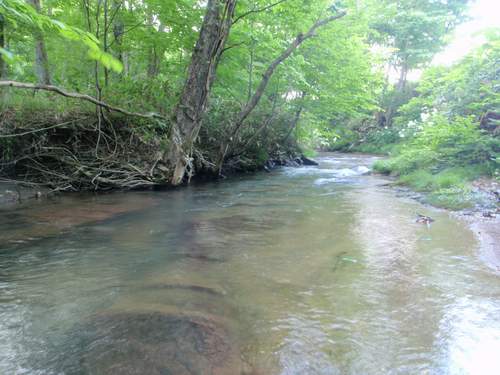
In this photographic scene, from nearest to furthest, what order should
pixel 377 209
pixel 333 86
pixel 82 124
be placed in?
1. pixel 377 209
2. pixel 82 124
3. pixel 333 86

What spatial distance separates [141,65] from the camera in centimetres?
1313

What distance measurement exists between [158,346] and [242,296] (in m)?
0.92

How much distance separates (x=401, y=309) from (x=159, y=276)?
7.36ft

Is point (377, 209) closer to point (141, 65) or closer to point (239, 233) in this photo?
point (239, 233)

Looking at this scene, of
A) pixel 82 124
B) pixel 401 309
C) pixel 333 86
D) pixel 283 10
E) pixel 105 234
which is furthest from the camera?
pixel 333 86

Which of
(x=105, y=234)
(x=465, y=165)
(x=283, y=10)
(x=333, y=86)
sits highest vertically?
(x=283, y=10)

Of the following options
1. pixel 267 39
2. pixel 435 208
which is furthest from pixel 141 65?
pixel 435 208

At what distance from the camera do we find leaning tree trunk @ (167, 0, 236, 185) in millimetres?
7973

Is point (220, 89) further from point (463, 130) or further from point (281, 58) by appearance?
point (463, 130)

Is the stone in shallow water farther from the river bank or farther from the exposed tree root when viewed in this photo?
the exposed tree root

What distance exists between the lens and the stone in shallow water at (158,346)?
6.82ft

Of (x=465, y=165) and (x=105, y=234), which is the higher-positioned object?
(x=465, y=165)

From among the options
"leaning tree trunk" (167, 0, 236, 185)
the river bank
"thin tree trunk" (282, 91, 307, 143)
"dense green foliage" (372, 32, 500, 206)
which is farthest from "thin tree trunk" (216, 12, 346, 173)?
the river bank

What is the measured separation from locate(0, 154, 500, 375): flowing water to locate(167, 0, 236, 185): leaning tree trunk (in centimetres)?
299
